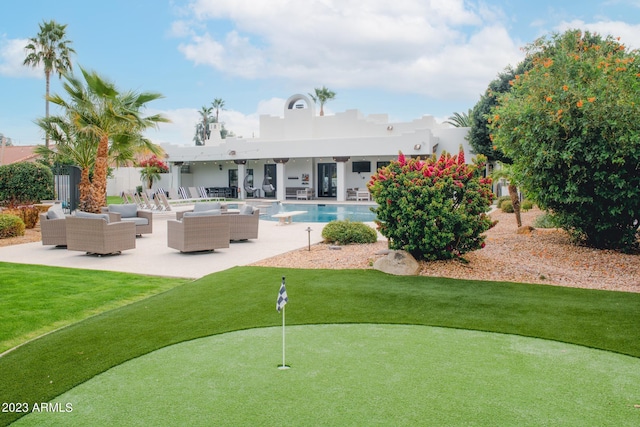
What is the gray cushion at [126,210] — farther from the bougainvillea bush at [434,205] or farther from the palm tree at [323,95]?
the palm tree at [323,95]

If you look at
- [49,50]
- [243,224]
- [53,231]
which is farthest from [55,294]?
[49,50]

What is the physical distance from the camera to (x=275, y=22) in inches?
723

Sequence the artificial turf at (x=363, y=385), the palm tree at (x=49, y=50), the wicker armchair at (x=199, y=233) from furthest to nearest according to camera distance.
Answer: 1. the palm tree at (x=49, y=50)
2. the wicker armchair at (x=199, y=233)
3. the artificial turf at (x=363, y=385)

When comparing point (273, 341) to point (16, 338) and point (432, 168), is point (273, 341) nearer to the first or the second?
point (16, 338)

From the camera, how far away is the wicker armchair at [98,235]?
10.1 metres

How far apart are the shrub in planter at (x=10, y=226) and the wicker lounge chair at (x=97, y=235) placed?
3.86m

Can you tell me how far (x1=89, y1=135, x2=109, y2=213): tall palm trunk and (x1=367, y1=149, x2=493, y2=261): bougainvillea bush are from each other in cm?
965

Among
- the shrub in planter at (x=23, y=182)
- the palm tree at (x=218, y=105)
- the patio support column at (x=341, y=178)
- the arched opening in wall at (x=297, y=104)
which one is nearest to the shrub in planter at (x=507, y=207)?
the patio support column at (x=341, y=178)

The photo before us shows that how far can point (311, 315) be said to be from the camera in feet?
19.5

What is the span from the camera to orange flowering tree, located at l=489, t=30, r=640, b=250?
27.7 feet

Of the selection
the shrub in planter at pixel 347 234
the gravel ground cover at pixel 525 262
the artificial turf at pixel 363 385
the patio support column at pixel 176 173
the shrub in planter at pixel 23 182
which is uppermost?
the patio support column at pixel 176 173

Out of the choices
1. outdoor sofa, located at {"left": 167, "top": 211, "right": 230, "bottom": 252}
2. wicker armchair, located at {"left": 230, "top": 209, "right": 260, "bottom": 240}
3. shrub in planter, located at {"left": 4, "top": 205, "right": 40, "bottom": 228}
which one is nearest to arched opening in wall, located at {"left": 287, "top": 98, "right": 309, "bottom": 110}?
shrub in planter, located at {"left": 4, "top": 205, "right": 40, "bottom": 228}

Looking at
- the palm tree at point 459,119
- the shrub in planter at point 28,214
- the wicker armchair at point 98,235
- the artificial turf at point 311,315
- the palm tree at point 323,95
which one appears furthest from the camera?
the palm tree at point 323,95

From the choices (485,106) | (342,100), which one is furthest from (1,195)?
(342,100)
